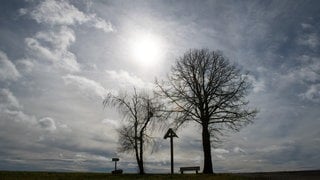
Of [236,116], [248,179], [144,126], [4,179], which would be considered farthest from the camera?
[144,126]

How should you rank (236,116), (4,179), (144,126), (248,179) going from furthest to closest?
1. (144,126)
2. (236,116)
3. (4,179)
4. (248,179)

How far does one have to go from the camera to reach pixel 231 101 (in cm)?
3394

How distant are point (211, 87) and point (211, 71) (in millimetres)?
1649

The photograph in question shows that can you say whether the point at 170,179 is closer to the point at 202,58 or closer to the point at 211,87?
the point at 211,87

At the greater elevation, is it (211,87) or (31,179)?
(211,87)

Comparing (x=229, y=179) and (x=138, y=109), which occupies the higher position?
(x=138, y=109)

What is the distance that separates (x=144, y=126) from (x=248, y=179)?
16.0 meters

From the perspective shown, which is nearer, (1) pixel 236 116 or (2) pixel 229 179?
(2) pixel 229 179

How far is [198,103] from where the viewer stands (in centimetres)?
3453

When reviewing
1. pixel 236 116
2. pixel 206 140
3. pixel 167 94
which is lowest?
pixel 206 140

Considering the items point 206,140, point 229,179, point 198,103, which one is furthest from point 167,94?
point 229,179

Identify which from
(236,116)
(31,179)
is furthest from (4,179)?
(236,116)

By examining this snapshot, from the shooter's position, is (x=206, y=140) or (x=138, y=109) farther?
(x=138, y=109)

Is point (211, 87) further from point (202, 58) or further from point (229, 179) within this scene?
point (229, 179)
